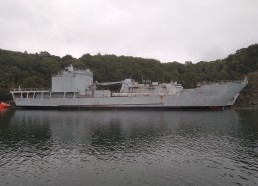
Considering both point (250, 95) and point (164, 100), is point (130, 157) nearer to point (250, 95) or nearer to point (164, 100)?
point (164, 100)

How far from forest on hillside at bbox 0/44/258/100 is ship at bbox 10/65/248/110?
2080 centimetres

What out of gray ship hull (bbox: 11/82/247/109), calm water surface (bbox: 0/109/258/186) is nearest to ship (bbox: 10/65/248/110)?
gray ship hull (bbox: 11/82/247/109)

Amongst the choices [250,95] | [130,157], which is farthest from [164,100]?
[130,157]

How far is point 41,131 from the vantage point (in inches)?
1182

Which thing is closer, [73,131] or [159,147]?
[159,147]

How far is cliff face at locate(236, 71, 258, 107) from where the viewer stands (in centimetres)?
8081

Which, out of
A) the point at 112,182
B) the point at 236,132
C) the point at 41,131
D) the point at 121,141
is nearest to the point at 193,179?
the point at 112,182

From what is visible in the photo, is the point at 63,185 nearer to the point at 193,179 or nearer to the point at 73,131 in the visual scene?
the point at 193,179

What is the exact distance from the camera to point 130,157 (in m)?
19.3

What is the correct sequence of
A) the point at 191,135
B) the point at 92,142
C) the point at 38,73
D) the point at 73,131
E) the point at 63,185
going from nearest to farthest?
the point at 63,185 → the point at 92,142 → the point at 191,135 → the point at 73,131 → the point at 38,73

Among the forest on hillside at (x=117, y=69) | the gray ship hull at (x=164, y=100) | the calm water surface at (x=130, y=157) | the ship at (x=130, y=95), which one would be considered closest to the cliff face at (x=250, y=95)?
the forest on hillside at (x=117, y=69)

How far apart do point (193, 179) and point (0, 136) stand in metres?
19.3

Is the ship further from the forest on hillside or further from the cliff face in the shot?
the cliff face

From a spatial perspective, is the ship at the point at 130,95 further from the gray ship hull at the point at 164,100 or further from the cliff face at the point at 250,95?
the cliff face at the point at 250,95
